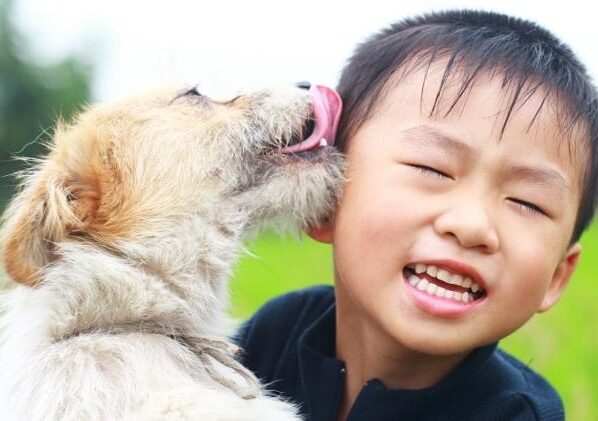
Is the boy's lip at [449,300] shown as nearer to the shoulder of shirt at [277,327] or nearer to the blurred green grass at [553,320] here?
the blurred green grass at [553,320]

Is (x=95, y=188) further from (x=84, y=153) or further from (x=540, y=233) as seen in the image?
(x=540, y=233)

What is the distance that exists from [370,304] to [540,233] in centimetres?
55

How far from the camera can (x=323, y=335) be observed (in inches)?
122

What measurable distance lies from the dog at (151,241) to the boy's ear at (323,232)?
0.15ft

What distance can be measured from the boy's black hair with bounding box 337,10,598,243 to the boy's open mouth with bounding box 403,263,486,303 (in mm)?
474

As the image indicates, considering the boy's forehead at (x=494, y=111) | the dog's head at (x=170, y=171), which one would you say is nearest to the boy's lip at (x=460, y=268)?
the boy's forehead at (x=494, y=111)

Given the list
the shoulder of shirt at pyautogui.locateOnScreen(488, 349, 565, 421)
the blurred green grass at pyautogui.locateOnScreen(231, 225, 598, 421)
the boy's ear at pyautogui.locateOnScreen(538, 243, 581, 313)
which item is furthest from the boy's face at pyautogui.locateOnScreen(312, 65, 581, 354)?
the blurred green grass at pyautogui.locateOnScreen(231, 225, 598, 421)

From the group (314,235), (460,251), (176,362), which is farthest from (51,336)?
(460,251)

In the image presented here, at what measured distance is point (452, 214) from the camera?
2326 millimetres

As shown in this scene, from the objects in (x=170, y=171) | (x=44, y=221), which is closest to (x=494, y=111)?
(x=170, y=171)

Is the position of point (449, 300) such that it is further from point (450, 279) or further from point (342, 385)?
point (342, 385)

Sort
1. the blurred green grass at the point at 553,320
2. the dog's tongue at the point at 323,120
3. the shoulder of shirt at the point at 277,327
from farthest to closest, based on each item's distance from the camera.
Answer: the blurred green grass at the point at 553,320, the shoulder of shirt at the point at 277,327, the dog's tongue at the point at 323,120

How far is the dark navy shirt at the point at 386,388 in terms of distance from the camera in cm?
264

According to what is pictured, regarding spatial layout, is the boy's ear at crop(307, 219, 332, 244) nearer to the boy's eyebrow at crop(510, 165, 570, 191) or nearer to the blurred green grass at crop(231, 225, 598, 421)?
the blurred green grass at crop(231, 225, 598, 421)
